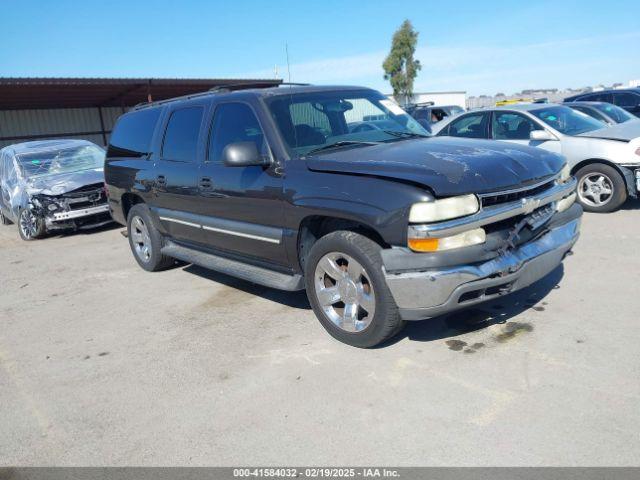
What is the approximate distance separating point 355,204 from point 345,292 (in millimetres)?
668

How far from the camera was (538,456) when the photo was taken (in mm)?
2484

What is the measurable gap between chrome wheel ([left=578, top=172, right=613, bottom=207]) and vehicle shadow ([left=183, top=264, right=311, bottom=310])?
4.69m

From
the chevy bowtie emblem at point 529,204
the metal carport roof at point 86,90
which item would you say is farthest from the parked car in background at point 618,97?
the chevy bowtie emblem at point 529,204

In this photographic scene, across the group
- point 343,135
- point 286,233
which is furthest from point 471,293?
point 343,135

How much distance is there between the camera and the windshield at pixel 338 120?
4.18m

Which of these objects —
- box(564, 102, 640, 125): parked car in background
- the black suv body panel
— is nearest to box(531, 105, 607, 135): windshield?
box(564, 102, 640, 125): parked car in background

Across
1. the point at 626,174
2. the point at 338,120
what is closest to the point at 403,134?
the point at 338,120

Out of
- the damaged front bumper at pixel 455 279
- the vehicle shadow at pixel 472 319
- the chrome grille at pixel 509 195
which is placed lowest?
the vehicle shadow at pixel 472 319

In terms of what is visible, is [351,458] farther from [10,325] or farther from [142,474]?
[10,325]

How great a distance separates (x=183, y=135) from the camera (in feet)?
17.1

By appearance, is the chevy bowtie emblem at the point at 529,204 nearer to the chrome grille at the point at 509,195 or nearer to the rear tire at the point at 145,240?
the chrome grille at the point at 509,195

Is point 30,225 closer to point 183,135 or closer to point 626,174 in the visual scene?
point 183,135

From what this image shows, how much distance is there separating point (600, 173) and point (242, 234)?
537 centimetres

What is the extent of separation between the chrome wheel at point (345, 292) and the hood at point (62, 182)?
6.85m
